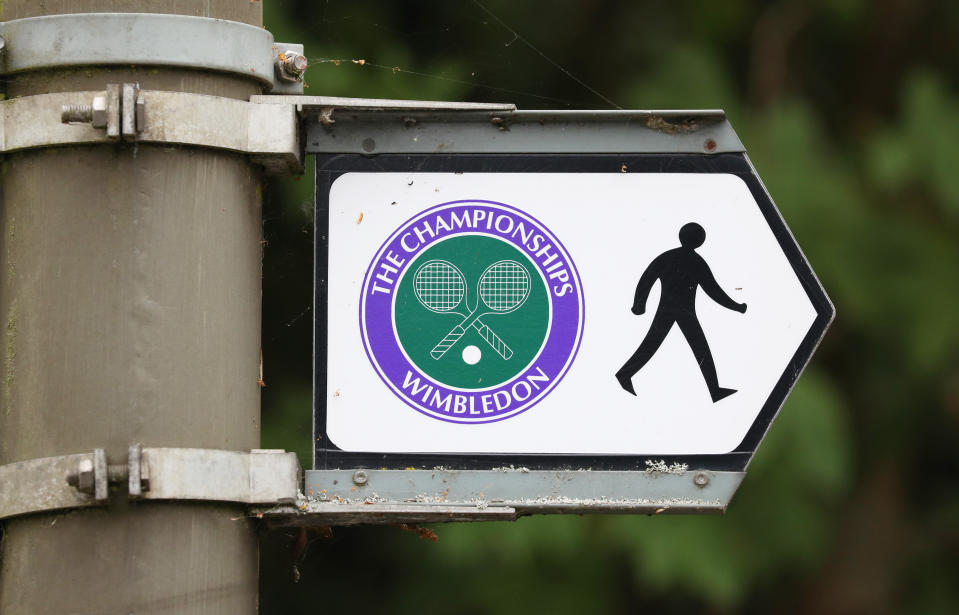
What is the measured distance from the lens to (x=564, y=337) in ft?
6.92

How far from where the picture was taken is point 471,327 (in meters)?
2.10

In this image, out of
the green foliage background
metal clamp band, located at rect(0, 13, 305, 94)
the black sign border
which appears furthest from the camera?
the green foliage background

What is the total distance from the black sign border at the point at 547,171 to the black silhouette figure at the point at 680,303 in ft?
0.32

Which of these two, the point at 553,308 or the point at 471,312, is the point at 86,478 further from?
the point at 553,308

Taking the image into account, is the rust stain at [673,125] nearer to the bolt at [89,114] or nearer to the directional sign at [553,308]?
the directional sign at [553,308]

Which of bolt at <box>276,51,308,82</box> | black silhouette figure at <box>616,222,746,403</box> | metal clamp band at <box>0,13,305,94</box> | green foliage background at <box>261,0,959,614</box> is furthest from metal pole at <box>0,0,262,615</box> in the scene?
green foliage background at <box>261,0,959,614</box>

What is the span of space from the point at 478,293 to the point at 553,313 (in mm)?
118

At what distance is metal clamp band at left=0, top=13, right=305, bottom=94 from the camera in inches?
76.5

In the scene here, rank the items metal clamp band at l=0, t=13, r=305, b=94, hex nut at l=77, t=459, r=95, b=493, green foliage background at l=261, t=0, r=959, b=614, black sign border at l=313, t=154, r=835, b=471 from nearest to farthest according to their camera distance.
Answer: hex nut at l=77, t=459, r=95, b=493 < metal clamp band at l=0, t=13, r=305, b=94 < black sign border at l=313, t=154, r=835, b=471 < green foliage background at l=261, t=0, r=959, b=614

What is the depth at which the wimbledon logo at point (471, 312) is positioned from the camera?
208 centimetres

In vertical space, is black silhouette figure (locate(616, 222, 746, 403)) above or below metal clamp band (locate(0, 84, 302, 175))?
below

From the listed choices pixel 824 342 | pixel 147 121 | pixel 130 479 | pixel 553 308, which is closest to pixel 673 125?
pixel 553 308

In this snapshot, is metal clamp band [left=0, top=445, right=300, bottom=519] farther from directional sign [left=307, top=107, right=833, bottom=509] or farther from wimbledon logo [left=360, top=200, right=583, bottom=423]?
wimbledon logo [left=360, top=200, right=583, bottom=423]

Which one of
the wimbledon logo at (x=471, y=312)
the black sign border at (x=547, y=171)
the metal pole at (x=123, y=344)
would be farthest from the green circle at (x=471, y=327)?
the metal pole at (x=123, y=344)
